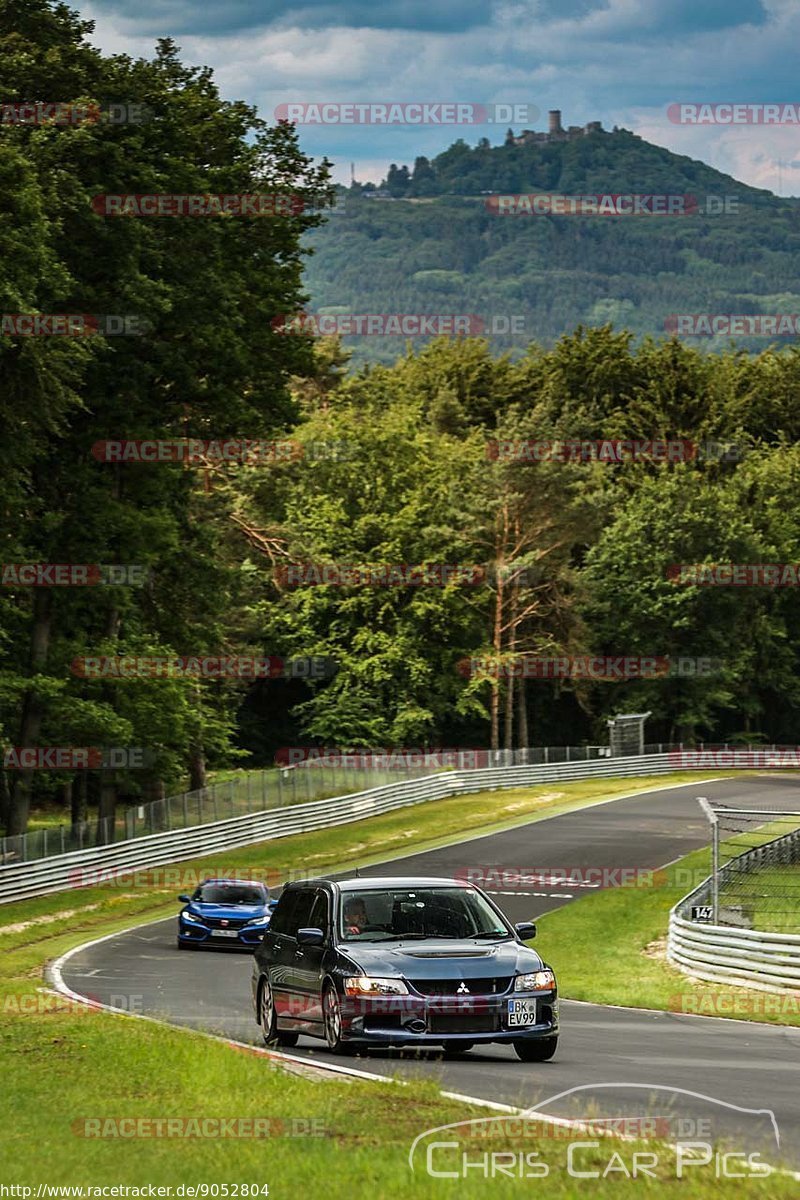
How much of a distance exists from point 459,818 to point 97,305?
2417 cm

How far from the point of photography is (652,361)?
10888cm

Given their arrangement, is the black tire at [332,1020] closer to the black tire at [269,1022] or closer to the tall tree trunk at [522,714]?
the black tire at [269,1022]

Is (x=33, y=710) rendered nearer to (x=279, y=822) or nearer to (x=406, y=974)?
(x=279, y=822)

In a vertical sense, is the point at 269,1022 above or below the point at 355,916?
below

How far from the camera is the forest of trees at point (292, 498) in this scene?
41.2 meters

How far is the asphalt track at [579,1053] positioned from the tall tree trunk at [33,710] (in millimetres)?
8950

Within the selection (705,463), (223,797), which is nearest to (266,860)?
(223,797)

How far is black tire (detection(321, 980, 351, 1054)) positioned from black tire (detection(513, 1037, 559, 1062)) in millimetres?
1410

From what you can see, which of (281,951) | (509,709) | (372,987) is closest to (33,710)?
(281,951)

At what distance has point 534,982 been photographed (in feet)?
46.9

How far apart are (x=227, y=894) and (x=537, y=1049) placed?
1874 centimetres


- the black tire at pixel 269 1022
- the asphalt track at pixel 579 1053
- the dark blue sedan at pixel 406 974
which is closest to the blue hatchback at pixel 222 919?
the asphalt track at pixel 579 1053

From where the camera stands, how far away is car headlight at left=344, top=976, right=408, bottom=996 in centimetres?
1420

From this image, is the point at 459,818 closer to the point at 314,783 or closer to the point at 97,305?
the point at 314,783
